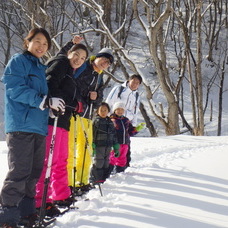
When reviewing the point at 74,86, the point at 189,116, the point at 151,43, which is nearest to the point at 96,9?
the point at 151,43

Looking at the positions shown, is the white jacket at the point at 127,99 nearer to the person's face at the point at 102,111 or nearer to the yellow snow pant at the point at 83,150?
the person's face at the point at 102,111

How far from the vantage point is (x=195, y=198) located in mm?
3268

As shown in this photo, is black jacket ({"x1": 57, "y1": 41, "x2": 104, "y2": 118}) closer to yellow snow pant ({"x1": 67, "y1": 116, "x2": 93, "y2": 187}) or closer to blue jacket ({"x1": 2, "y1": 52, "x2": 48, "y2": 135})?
A: yellow snow pant ({"x1": 67, "y1": 116, "x2": 93, "y2": 187})

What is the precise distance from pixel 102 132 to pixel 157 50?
18039mm

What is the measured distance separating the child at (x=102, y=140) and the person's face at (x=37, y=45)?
5.93 feet

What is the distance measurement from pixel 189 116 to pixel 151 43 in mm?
11713

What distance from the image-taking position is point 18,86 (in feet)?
8.47

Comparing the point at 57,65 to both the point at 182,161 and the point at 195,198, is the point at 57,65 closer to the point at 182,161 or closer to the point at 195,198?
the point at 195,198

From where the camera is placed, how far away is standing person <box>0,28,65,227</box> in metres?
2.57

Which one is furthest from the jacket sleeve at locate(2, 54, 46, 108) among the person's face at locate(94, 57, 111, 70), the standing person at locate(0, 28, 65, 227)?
the person's face at locate(94, 57, 111, 70)

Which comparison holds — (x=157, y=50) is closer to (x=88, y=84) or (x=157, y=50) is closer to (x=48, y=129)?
(x=88, y=84)

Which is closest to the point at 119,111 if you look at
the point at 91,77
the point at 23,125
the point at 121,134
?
the point at 121,134

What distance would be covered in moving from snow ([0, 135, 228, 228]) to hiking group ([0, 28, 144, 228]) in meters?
0.29

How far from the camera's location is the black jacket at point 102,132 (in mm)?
4488
